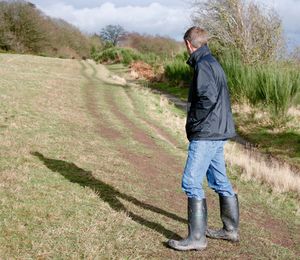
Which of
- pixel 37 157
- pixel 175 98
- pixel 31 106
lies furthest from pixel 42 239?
pixel 175 98

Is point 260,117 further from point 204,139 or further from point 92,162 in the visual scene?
point 204,139

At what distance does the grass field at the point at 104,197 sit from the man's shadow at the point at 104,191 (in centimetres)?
1

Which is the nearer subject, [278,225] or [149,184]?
[278,225]

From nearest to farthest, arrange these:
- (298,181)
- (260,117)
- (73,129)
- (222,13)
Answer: (298,181) → (73,129) → (260,117) → (222,13)

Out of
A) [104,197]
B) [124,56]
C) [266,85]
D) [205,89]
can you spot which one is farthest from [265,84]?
[124,56]

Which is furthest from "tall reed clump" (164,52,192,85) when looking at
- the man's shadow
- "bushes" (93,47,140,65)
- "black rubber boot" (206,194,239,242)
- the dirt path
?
"black rubber boot" (206,194,239,242)

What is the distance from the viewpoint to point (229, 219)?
15.6ft

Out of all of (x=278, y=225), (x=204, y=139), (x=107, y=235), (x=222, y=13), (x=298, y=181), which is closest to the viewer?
(x=204, y=139)

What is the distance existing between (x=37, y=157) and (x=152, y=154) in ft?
7.87

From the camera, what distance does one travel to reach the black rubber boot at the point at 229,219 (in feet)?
15.5

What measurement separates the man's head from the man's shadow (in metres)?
1.88

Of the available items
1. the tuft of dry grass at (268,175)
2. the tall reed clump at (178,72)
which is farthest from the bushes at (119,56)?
the tuft of dry grass at (268,175)

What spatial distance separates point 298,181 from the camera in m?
8.57

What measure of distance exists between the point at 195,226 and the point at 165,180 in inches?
114
